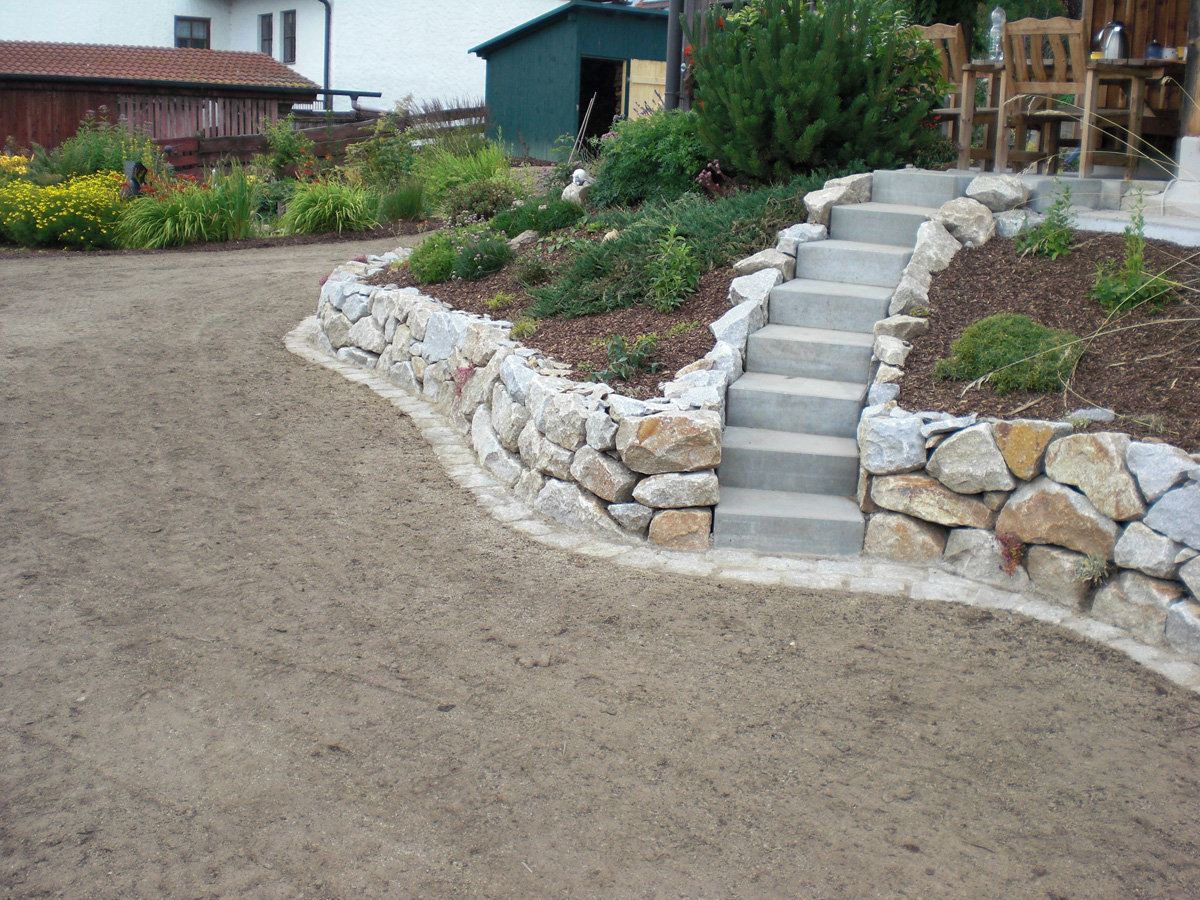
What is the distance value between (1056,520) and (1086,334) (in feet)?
4.60

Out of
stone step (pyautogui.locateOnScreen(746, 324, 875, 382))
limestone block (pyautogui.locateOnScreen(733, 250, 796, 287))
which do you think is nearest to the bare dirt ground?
stone step (pyautogui.locateOnScreen(746, 324, 875, 382))

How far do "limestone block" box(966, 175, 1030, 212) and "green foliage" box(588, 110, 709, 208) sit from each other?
2.32 m

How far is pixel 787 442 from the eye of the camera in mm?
5332

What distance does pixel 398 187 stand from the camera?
46.1 ft

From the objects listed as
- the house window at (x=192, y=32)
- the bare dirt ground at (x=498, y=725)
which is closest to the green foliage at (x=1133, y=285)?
the bare dirt ground at (x=498, y=725)

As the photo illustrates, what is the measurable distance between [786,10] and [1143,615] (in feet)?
17.7

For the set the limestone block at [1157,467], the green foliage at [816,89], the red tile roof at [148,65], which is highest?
the red tile roof at [148,65]

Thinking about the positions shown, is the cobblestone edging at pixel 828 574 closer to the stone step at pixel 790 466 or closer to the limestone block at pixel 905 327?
the stone step at pixel 790 466

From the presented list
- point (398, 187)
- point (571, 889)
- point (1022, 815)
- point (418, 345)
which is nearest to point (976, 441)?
point (1022, 815)

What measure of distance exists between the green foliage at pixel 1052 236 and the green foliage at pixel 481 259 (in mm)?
4020

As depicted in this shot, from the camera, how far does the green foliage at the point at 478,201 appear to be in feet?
32.8

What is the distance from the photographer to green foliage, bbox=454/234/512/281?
813 centimetres

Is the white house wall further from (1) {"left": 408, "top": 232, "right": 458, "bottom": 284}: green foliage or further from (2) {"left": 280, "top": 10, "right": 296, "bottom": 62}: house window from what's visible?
(1) {"left": 408, "top": 232, "right": 458, "bottom": 284}: green foliage

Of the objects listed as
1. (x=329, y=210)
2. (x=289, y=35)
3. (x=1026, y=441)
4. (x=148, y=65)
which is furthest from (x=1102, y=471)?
(x=289, y=35)
